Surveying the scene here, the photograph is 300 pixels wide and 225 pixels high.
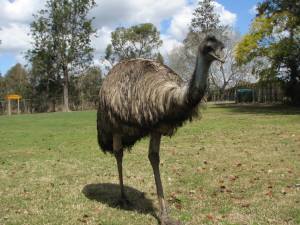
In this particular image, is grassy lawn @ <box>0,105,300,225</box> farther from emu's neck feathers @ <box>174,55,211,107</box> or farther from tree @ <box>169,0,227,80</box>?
tree @ <box>169,0,227,80</box>

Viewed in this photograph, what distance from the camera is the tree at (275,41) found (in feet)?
105

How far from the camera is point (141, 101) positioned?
238 inches

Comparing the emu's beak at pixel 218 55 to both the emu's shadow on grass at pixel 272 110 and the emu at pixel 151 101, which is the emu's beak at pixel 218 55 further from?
the emu's shadow on grass at pixel 272 110

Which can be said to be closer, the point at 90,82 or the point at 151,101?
the point at 151,101

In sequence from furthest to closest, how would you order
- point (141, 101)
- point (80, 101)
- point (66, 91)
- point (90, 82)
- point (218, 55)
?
point (90, 82)
point (80, 101)
point (66, 91)
point (141, 101)
point (218, 55)

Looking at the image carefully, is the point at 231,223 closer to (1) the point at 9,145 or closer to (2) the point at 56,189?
(2) the point at 56,189

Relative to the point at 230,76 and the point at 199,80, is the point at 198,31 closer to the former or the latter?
the point at 230,76

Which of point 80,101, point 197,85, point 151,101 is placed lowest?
point 80,101

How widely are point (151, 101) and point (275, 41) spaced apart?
29816 millimetres

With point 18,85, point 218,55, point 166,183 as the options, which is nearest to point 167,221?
point 218,55

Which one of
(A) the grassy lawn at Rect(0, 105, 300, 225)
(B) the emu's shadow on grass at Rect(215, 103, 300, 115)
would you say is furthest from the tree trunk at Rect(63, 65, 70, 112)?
(A) the grassy lawn at Rect(0, 105, 300, 225)

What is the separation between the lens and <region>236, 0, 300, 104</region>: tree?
3200 centimetres

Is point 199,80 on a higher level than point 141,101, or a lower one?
higher

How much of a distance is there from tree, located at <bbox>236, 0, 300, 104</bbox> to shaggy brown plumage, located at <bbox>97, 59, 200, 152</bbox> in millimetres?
26450
